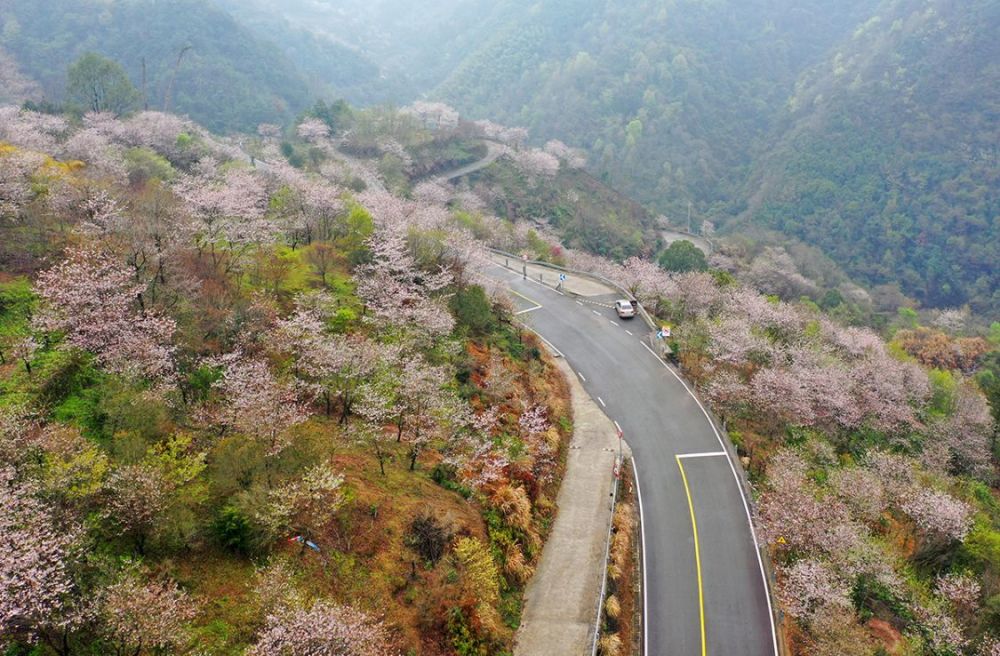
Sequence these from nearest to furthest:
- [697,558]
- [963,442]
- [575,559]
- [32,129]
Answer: [575,559] → [697,558] → [963,442] → [32,129]

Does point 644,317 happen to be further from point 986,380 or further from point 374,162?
point 374,162

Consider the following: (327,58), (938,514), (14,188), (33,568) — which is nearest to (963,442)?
(938,514)

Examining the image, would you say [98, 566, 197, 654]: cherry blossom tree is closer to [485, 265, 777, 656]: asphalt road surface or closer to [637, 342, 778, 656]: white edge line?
[485, 265, 777, 656]: asphalt road surface

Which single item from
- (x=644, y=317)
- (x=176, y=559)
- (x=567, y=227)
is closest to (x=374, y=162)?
(x=567, y=227)

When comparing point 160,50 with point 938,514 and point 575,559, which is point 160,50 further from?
point 938,514

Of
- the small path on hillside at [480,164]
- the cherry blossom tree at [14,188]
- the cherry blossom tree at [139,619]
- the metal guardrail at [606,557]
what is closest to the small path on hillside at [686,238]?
the small path on hillside at [480,164]

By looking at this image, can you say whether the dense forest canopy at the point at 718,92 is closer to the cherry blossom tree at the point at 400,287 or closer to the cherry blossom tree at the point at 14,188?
the cherry blossom tree at the point at 14,188
